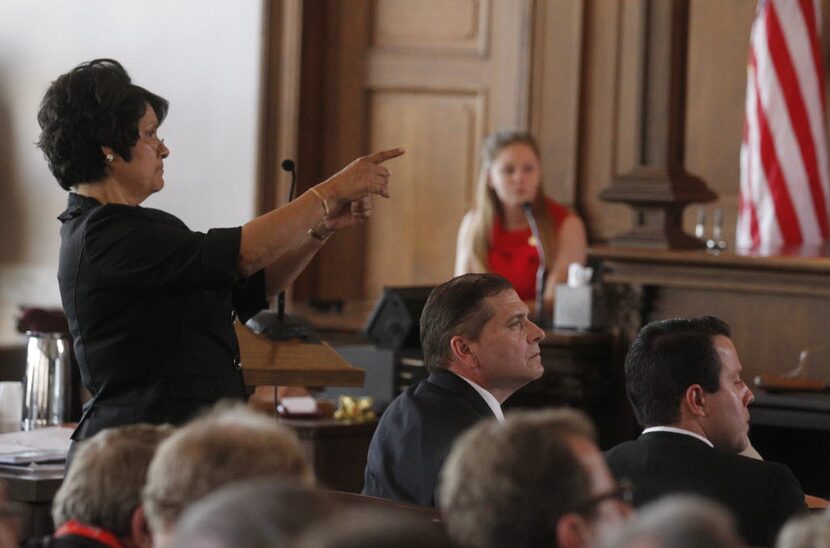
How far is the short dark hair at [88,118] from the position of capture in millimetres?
2752

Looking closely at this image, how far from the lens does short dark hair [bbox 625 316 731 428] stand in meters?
2.82

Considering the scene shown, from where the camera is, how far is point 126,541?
5.99 feet

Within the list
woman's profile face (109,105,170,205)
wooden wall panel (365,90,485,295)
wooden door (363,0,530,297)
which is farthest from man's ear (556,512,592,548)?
wooden wall panel (365,90,485,295)

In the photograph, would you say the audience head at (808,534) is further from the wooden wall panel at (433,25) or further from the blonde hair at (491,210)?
the wooden wall panel at (433,25)

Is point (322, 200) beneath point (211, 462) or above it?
above

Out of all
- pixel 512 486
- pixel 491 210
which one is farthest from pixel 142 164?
pixel 491 210

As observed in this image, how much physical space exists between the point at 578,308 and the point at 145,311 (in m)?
2.78

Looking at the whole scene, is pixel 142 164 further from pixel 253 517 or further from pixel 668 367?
pixel 253 517

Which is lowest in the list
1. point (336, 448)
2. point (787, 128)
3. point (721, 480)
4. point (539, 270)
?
point (336, 448)

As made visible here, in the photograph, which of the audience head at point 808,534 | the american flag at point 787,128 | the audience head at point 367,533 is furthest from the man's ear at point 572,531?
the american flag at point 787,128

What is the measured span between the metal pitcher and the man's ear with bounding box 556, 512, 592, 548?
2.34 m

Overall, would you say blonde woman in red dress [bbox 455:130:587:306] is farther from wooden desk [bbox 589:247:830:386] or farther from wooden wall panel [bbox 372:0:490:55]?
wooden wall panel [bbox 372:0:490:55]

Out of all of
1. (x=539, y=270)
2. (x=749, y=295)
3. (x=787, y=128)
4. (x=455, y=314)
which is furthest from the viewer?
(x=787, y=128)

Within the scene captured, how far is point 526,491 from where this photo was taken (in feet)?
5.02
